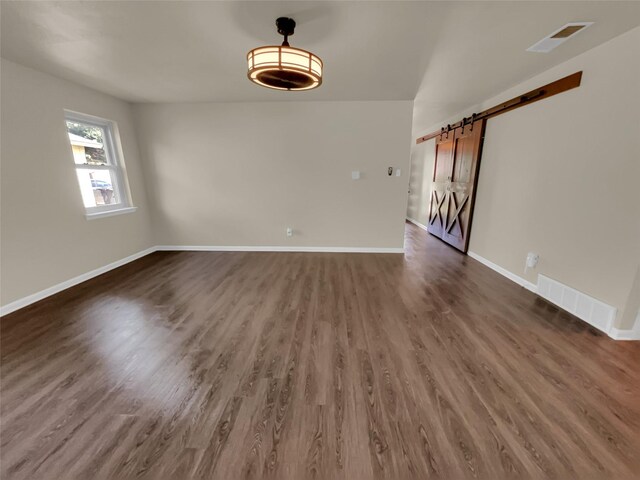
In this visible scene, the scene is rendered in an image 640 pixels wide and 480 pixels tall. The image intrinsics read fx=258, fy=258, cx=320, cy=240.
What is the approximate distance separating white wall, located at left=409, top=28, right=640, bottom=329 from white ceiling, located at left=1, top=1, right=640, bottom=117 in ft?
1.08

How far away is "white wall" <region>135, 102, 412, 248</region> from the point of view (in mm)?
4047

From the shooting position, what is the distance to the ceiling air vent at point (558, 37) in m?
1.94

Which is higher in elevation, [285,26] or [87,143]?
[285,26]

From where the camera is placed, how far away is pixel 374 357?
74.3 inches

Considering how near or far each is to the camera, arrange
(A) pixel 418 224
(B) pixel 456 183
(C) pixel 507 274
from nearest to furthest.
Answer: (C) pixel 507 274 → (B) pixel 456 183 → (A) pixel 418 224

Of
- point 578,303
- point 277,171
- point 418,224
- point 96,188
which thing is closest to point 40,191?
point 96,188

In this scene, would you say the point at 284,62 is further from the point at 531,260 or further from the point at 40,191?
the point at 531,260

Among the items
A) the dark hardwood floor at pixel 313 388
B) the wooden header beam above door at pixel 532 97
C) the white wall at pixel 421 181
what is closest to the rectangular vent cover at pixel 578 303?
the dark hardwood floor at pixel 313 388

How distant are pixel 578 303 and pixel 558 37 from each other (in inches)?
91.8

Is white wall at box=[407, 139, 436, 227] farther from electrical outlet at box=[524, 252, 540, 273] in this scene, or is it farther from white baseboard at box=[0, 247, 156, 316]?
white baseboard at box=[0, 247, 156, 316]

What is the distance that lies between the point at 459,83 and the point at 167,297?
429cm

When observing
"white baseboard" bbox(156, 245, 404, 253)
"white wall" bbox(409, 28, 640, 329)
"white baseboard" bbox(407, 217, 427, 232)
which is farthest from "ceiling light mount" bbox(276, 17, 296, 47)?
"white baseboard" bbox(407, 217, 427, 232)

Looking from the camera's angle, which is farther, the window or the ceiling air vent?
the window

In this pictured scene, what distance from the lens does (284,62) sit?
167 centimetres
